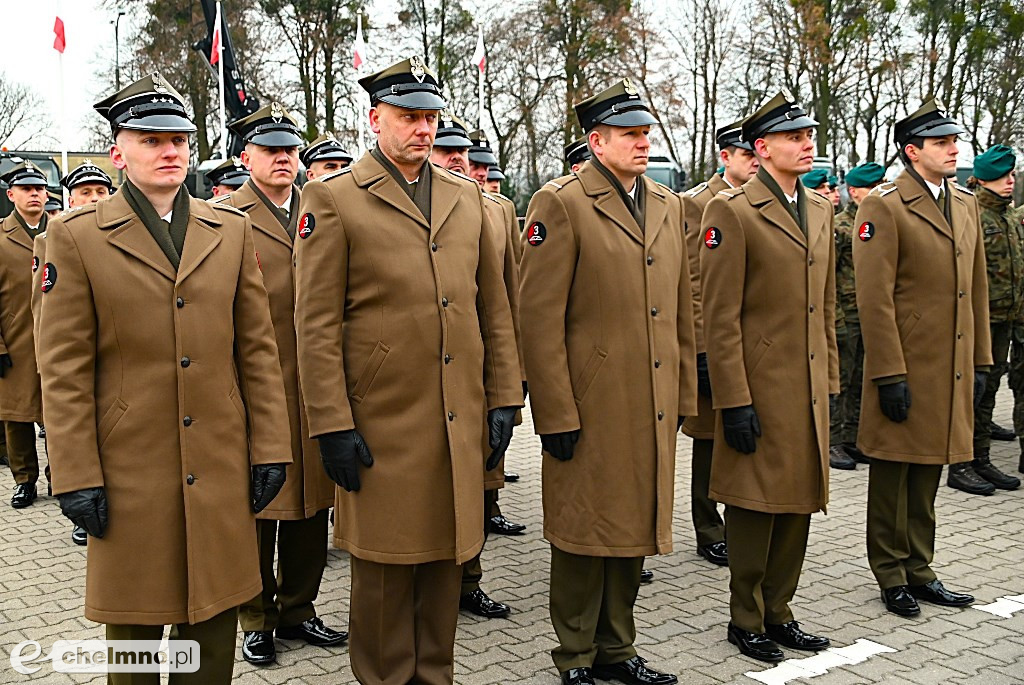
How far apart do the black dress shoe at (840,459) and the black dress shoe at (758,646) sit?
4.01 m

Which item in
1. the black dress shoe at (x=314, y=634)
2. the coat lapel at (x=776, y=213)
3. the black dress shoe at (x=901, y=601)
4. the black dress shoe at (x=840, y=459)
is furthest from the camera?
the black dress shoe at (x=840, y=459)

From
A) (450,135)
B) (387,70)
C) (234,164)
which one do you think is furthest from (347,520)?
(234,164)

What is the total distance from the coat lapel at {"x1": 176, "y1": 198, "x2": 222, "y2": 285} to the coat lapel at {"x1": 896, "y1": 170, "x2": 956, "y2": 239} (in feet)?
11.5

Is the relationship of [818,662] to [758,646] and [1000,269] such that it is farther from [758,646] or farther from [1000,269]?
[1000,269]

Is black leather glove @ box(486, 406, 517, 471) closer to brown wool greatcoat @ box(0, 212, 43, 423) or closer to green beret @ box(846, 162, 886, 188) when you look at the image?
brown wool greatcoat @ box(0, 212, 43, 423)

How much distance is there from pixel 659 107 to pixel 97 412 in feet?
Result: 97.2

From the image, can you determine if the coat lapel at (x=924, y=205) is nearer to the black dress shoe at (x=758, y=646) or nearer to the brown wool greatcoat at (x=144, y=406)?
the black dress shoe at (x=758, y=646)

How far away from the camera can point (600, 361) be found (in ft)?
14.5

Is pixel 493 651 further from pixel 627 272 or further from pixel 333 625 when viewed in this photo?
pixel 627 272

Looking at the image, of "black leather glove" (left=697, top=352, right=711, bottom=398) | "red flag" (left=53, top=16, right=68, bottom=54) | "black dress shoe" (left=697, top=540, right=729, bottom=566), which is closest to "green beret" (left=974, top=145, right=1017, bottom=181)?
"black leather glove" (left=697, top=352, right=711, bottom=398)

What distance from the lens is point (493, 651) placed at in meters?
4.92

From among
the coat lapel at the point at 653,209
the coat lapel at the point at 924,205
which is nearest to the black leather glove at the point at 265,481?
the coat lapel at the point at 653,209

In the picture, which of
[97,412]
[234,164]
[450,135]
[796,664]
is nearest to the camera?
[97,412]

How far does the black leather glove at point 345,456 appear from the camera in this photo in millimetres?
3828
